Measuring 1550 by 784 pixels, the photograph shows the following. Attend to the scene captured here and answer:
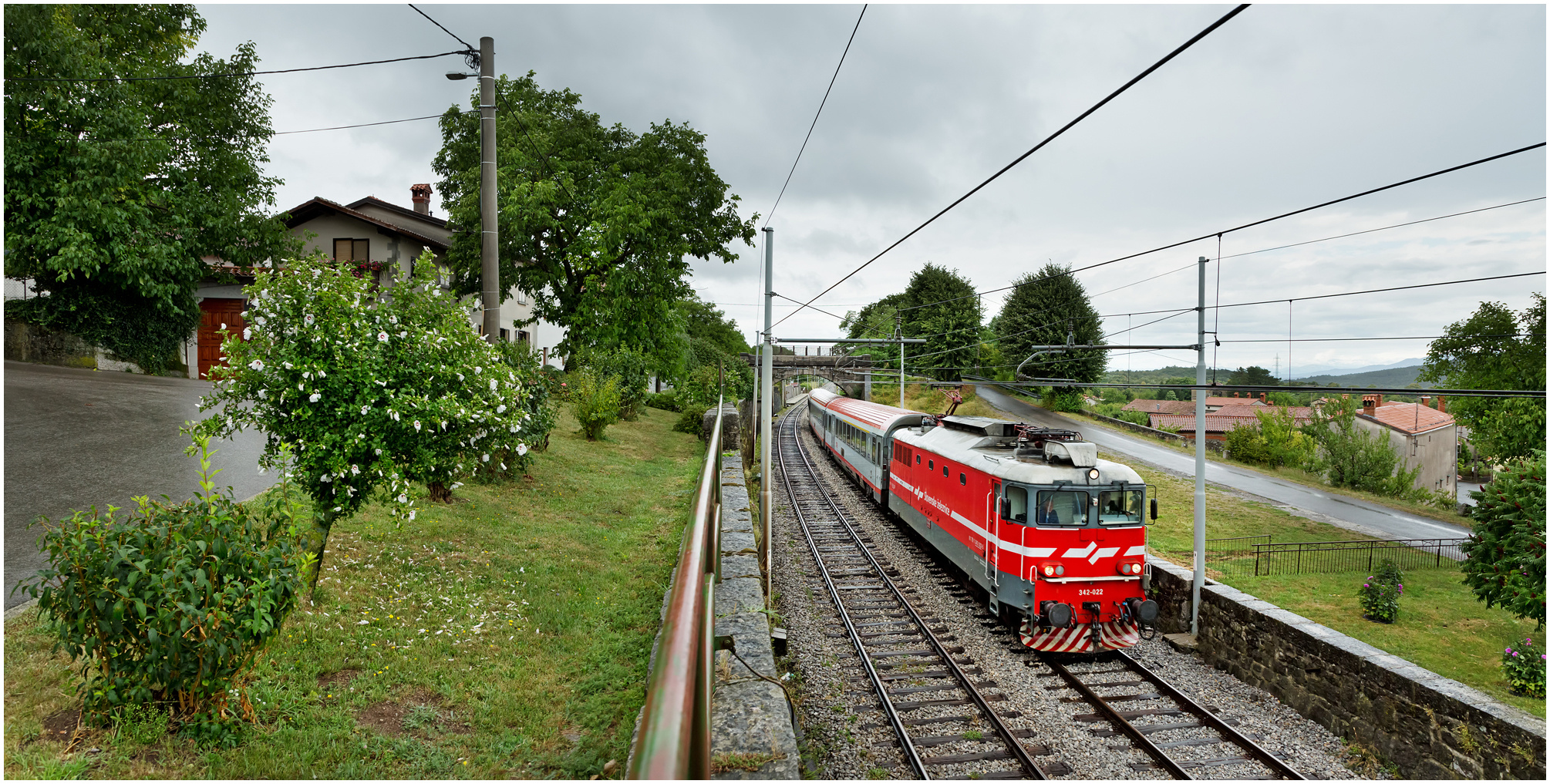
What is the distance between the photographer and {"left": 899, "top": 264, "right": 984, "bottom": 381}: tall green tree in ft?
149

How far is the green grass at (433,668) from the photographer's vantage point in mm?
4094

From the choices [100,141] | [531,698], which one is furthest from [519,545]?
[100,141]

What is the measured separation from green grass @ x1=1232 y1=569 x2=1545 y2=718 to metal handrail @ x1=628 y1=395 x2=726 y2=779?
10.3 metres

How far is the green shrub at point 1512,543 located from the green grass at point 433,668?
11165mm

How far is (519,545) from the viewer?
30.1 ft

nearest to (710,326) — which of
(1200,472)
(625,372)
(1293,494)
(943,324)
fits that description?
(943,324)

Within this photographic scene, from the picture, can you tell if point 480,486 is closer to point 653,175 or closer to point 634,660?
point 634,660

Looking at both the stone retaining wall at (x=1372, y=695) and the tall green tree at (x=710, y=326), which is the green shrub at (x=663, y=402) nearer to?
the tall green tree at (x=710, y=326)

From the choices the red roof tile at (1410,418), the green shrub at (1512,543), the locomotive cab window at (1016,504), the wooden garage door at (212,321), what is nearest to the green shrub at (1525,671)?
the green shrub at (1512,543)

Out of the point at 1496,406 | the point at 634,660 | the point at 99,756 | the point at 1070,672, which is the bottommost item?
the point at 1070,672

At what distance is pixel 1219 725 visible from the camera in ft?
25.4

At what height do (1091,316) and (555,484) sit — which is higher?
(1091,316)

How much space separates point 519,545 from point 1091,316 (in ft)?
141

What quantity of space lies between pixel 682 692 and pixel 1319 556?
2116 centimetres
